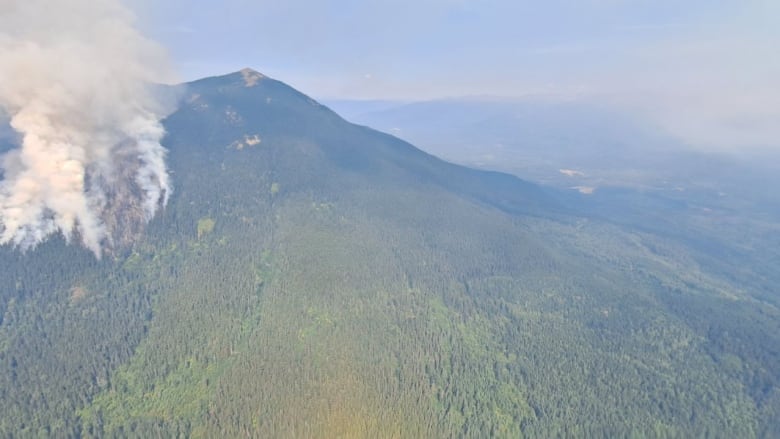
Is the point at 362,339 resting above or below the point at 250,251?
below

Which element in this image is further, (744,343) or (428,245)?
(428,245)

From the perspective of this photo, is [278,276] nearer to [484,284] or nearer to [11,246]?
[484,284]

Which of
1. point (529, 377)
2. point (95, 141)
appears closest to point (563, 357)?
point (529, 377)

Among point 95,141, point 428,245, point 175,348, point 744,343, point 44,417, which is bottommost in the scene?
point 44,417

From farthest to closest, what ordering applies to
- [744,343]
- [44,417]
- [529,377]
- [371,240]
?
[371,240]
[744,343]
[529,377]
[44,417]

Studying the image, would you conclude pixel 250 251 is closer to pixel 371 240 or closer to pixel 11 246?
pixel 371 240

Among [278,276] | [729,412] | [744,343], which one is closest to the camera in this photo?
[729,412]
